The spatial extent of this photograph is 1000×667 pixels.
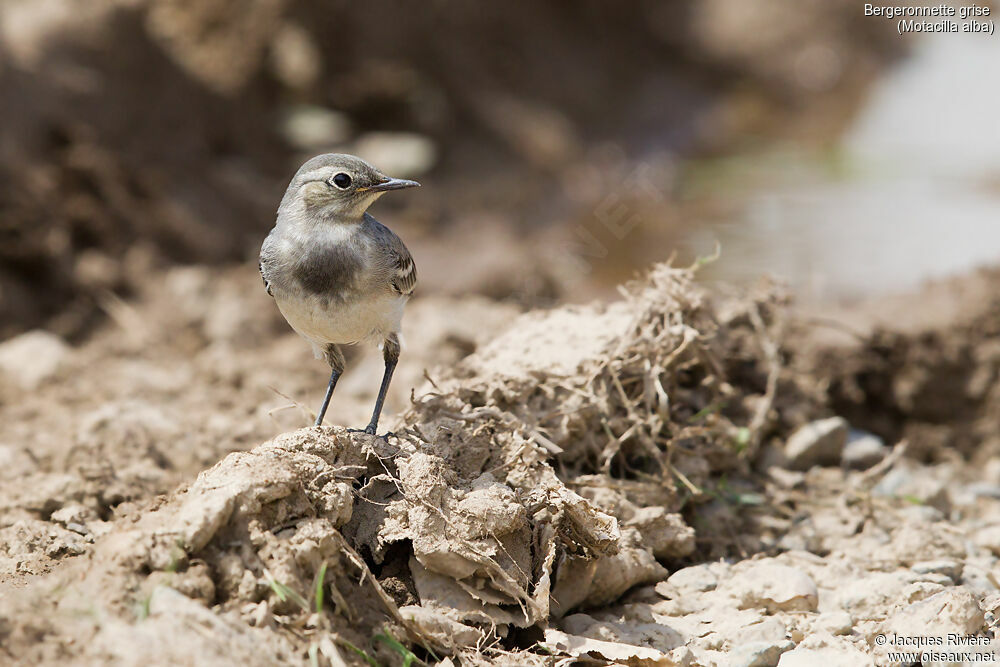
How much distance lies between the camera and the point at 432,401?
457 centimetres

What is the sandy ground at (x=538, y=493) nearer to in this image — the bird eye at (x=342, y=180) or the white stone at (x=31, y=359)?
the white stone at (x=31, y=359)

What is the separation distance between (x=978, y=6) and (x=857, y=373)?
43.8ft

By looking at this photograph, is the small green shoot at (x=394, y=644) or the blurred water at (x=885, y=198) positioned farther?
the blurred water at (x=885, y=198)

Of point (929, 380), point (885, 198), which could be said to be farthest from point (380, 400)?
point (885, 198)

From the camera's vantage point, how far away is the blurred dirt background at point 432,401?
3576mm

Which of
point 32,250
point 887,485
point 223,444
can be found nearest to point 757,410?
point 887,485

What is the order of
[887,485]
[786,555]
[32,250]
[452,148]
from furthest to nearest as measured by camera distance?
[452,148] → [32,250] → [887,485] → [786,555]

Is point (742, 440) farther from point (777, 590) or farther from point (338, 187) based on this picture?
point (338, 187)

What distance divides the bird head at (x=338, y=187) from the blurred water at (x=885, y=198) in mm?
4771

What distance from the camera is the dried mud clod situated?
331cm

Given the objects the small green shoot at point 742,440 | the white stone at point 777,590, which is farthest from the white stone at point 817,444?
the white stone at point 777,590

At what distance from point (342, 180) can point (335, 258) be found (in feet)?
1.17

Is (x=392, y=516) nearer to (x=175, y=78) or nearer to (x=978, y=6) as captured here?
(x=175, y=78)

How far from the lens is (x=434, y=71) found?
1257 cm
